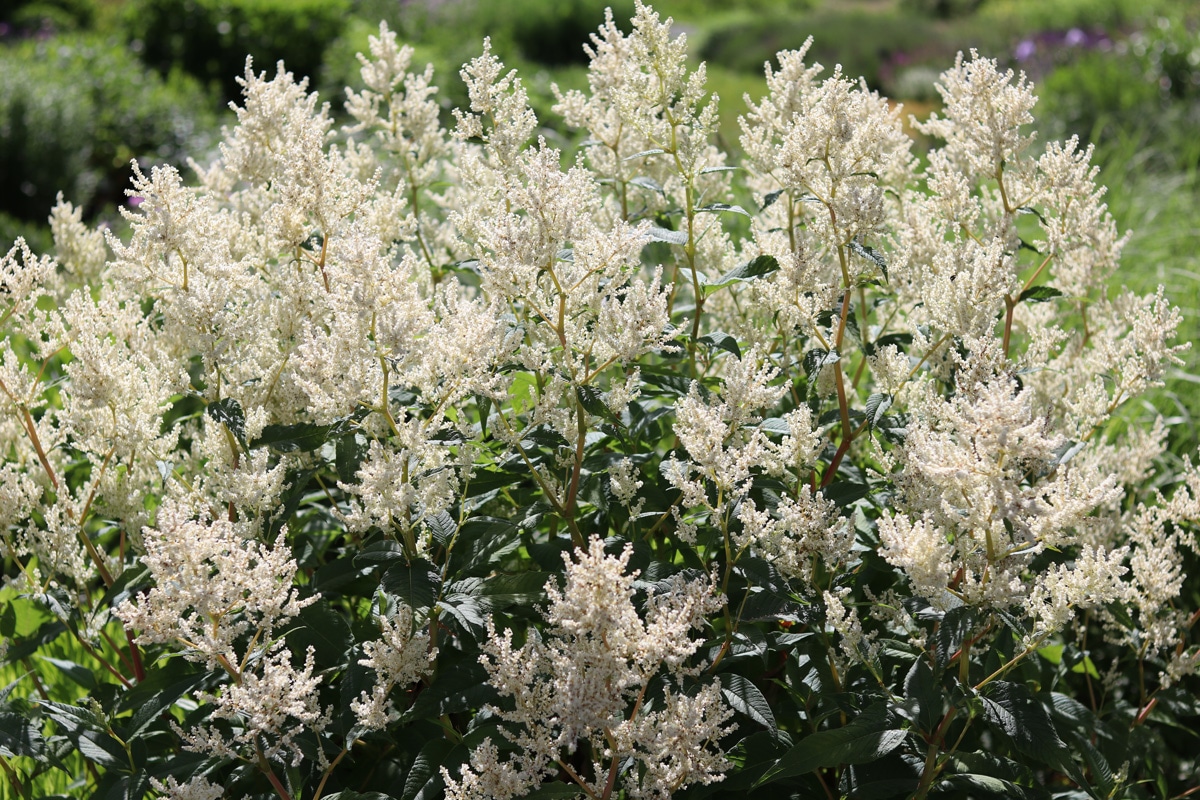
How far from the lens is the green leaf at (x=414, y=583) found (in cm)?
213

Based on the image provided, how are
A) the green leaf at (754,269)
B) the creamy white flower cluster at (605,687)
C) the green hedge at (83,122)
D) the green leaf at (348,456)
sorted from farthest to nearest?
the green hedge at (83,122) → the green leaf at (754,269) → the green leaf at (348,456) → the creamy white flower cluster at (605,687)

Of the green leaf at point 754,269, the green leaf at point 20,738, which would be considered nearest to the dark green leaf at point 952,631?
the green leaf at point 754,269

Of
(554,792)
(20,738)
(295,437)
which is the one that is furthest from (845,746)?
(20,738)

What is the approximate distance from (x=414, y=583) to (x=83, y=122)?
33.5 feet

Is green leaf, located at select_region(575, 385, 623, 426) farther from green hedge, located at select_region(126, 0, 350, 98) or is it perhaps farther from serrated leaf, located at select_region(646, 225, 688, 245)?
green hedge, located at select_region(126, 0, 350, 98)

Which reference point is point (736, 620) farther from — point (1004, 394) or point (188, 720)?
point (188, 720)

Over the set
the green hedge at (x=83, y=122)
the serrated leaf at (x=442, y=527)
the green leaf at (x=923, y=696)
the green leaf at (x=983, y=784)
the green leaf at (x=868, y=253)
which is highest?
the green hedge at (x=83, y=122)

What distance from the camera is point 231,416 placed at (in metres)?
2.35

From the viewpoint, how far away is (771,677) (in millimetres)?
2721

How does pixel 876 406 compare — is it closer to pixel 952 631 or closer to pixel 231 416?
pixel 952 631

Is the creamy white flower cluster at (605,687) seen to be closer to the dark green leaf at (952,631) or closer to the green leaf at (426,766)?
the green leaf at (426,766)

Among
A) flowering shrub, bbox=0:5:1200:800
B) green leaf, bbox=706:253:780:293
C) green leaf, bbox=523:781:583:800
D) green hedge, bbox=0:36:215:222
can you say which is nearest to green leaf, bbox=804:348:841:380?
flowering shrub, bbox=0:5:1200:800

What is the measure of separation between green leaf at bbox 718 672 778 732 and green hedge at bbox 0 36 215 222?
8.50 m

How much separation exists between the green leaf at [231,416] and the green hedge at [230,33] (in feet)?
40.0
